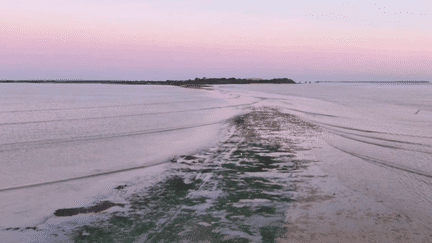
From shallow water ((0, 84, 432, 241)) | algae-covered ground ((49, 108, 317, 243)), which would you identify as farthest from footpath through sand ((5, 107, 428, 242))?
shallow water ((0, 84, 432, 241))

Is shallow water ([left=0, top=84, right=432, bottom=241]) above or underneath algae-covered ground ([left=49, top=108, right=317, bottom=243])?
underneath

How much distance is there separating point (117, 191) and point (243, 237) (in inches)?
108

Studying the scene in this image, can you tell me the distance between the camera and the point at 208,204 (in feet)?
15.4

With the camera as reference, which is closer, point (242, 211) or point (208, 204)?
point (242, 211)

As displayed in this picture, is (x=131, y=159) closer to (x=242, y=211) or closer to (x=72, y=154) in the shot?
(x=72, y=154)

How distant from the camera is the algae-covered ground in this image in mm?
3750

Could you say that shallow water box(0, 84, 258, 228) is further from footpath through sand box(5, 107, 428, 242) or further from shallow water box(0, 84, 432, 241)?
footpath through sand box(5, 107, 428, 242)

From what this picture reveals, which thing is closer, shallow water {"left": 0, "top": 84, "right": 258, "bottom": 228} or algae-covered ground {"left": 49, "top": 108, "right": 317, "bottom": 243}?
algae-covered ground {"left": 49, "top": 108, "right": 317, "bottom": 243}

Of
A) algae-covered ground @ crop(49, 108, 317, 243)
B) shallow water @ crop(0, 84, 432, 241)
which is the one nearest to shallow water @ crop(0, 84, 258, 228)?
shallow water @ crop(0, 84, 432, 241)

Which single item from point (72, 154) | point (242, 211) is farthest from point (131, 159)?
point (242, 211)

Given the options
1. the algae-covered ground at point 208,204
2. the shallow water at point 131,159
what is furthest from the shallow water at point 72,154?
the algae-covered ground at point 208,204

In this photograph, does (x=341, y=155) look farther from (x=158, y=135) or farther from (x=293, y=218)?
(x=158, y=135)

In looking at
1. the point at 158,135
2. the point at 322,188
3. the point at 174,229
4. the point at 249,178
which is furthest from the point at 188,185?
the point at 158,135

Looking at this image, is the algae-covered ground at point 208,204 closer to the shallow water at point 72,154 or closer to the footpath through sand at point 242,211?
the footpath through sand at point 242,211
